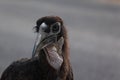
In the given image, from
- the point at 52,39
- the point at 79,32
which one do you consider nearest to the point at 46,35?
the point at 52,39

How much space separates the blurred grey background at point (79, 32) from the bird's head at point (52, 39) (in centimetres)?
385

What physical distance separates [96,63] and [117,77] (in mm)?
773

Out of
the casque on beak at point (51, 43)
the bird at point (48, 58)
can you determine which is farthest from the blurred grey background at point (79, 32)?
the casque on beak at point (51, 43)

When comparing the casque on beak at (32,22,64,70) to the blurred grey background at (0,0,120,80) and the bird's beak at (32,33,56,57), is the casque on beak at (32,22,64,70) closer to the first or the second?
the bird's beak at (32,33,56,57)

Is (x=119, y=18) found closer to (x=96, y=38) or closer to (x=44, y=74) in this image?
(x=96, y=38)

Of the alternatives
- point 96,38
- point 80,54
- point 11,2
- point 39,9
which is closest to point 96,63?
point 80,54

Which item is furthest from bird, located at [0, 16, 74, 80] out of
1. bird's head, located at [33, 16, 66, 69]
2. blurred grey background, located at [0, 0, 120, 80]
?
blurred grey background, located at [0, 0, 120, 80]

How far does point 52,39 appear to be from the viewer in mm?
8750

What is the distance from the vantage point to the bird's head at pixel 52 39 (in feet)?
28.4

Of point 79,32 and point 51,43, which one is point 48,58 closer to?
point 51,43

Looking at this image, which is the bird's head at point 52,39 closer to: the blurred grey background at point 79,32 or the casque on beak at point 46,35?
the casque on beak at point 46,35

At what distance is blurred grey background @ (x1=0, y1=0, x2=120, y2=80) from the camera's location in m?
13.8

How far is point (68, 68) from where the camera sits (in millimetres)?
8984

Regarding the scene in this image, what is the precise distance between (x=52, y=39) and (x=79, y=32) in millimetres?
7781
